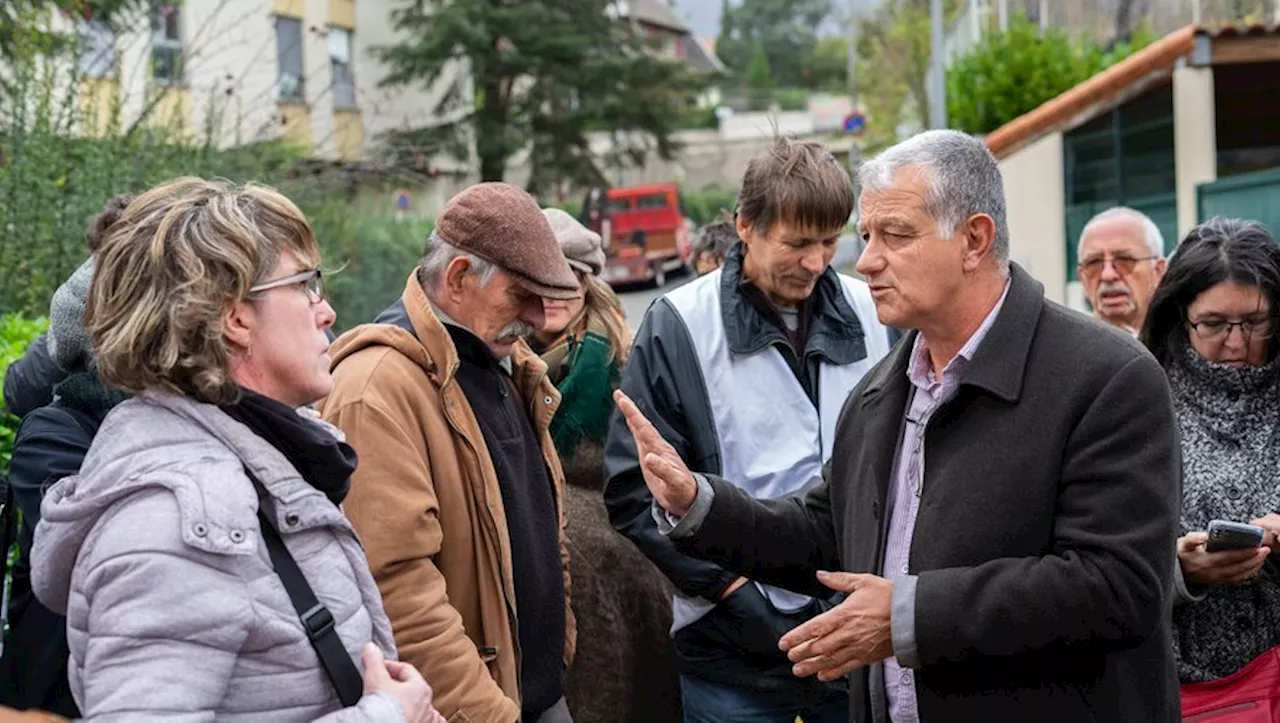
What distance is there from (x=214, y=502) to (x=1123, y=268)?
15.2 ft

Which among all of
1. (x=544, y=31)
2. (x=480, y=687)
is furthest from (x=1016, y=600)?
(x=544, y=31)

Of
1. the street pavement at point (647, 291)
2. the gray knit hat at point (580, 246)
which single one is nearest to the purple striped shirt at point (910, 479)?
the gray knit hat at point (580, 246)

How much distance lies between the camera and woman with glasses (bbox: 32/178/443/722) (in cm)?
232

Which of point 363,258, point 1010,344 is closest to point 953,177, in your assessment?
point 1010,344

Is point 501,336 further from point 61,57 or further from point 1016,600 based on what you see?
point 61,57

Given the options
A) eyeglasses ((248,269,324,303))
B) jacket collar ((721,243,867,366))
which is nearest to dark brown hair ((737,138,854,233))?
jacket collar ((721,243,867,366))

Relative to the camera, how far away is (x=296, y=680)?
8.16ft

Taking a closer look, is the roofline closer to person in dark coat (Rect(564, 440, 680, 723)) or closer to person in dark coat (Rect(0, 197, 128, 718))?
person in dark coat (Rect(564, 440, 680, 723))

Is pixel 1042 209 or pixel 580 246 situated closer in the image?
pixel 580 246

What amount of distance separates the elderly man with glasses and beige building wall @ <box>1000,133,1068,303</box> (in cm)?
1153

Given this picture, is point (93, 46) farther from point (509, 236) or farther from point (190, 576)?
point (190, 576)

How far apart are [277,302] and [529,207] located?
1.26 m

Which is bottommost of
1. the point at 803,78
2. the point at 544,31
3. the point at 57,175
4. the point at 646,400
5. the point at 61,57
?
A: the point at 646,400

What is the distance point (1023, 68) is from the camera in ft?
72.6
